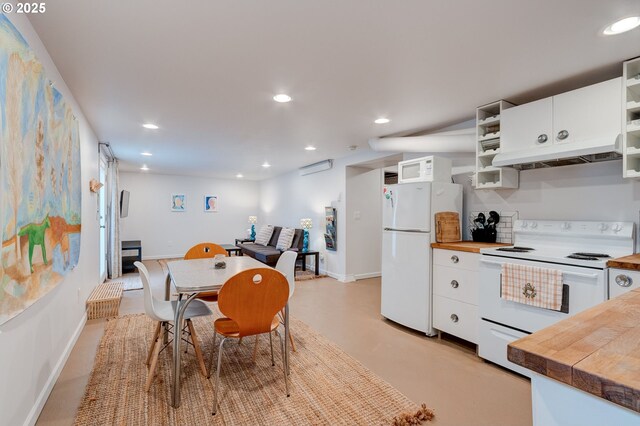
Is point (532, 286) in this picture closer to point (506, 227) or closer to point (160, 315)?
point (506, 227)

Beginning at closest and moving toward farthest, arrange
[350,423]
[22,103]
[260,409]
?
[22,103], [350,423], [260,409]

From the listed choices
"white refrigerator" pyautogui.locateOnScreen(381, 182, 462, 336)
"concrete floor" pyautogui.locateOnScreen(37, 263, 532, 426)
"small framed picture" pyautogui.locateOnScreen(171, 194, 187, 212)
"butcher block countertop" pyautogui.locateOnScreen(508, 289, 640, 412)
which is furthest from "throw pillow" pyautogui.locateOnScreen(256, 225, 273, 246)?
"butcher block countertop" pyautogui.locateOnScreen(508, 289, 640, 412)

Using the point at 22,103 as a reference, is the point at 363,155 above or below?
above

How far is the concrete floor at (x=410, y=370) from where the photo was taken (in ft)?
6.41

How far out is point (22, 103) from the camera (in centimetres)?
151

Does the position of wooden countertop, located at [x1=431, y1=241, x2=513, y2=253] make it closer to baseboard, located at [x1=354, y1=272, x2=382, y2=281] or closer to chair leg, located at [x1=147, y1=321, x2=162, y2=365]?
chair leg, located at [x1=147, y1=321, x2=162, y2=365]

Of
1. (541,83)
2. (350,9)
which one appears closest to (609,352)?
(350,9)

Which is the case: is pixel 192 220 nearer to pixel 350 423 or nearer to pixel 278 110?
pixel 278 110

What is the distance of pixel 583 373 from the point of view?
64 cm

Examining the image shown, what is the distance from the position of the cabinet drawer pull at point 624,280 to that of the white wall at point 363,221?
393 centimetres

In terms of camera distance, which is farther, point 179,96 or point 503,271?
point 179,96

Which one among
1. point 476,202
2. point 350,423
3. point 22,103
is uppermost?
point 22,103

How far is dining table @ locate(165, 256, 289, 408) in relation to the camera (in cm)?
198

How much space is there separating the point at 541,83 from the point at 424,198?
4.33 feet
